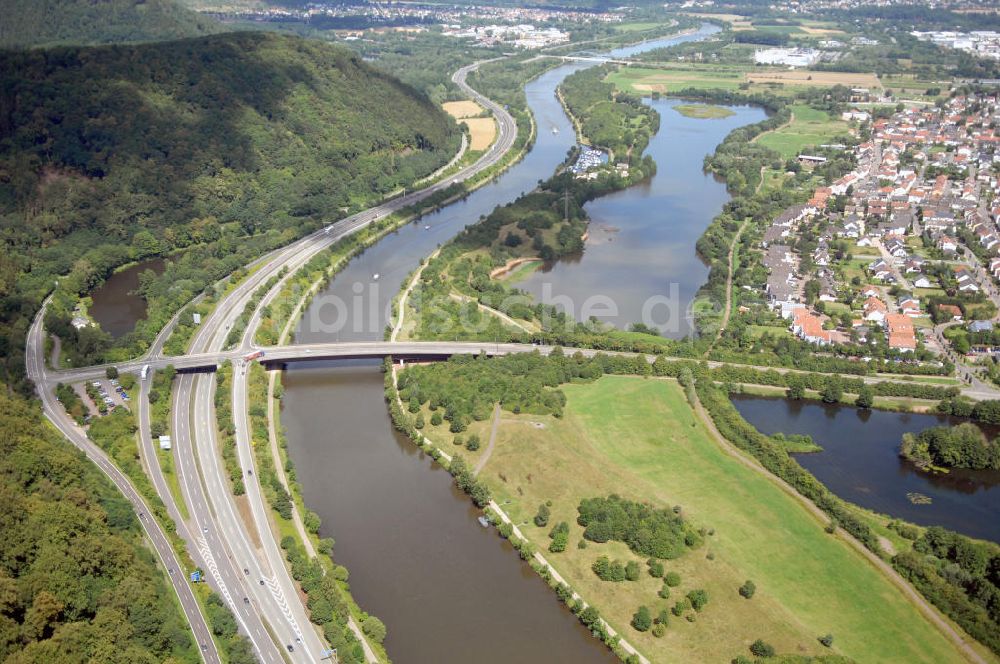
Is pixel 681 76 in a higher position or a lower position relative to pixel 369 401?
higher

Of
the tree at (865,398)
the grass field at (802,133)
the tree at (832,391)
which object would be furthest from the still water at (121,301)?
the grass field at (802,133)

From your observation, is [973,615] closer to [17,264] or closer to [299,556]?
[299,556]

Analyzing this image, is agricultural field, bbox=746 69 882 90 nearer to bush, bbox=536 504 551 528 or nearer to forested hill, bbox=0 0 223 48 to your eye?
forested hill, bbox=0 0 223 48

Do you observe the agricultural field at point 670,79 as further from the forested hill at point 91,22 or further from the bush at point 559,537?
the bush at point 559,537

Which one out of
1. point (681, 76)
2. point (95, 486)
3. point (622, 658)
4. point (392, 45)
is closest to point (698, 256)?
point (622, 658)

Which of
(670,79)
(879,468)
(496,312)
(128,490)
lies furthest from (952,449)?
(670,79)

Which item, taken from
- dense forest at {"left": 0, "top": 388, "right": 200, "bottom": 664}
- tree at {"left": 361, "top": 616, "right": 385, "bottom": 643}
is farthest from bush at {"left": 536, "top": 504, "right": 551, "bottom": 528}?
dense forest at {"left": 0, "top": 388, "right": 200, "bottom": 664}
